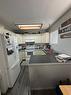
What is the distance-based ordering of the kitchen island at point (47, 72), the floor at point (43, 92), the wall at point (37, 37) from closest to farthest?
the kitchen island at point (47, 72)
the floor at point (43, 92)
the wall at point (37, 37)

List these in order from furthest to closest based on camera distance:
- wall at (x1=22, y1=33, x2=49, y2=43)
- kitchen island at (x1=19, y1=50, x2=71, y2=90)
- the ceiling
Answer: wall at (x1=22, y1=33, x2=49, y2=43), kitchen island at (x1=19, y1=50, x2=71, y2=90), the ceiling

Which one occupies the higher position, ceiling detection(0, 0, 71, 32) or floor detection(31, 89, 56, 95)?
ceiling detection(0, 0, 71, 32)

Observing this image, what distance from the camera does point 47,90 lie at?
213 centimetres

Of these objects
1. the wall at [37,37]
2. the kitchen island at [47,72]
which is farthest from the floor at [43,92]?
the wall at [37,37]

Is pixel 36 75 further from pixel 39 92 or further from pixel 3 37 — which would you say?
pixel 3 37

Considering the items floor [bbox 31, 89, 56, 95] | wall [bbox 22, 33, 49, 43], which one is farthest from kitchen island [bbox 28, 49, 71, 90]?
wall [bbox 22, 33, 49, 43]

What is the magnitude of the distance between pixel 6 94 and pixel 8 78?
1.34 feet

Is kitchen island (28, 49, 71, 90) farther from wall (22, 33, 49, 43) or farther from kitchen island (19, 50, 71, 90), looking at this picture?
wall (22, 33, 49, 43)

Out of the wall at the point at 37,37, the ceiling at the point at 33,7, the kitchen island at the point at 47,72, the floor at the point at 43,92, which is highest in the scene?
the ceiling at the point at 33,7

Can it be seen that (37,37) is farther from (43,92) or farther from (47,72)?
(43,92)

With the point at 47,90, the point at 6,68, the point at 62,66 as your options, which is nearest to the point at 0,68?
the point at 6,68

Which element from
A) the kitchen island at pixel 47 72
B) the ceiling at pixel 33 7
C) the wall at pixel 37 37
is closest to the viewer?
the ceiling at pixel 33 7

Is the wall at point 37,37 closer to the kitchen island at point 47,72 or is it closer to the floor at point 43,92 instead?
the kitchen island at point 47,72

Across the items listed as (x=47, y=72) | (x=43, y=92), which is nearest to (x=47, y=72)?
(x=47, y=72)
